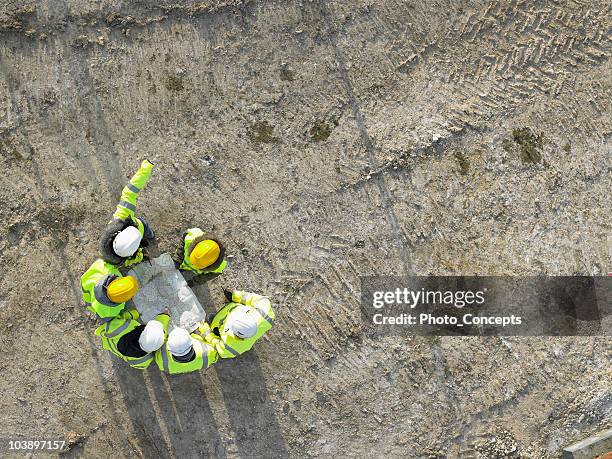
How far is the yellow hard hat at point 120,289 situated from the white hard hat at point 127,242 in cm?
24

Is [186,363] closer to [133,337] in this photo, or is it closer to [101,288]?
[133,337]

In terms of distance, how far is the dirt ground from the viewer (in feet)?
18.3

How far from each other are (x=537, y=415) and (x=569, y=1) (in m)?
4.46

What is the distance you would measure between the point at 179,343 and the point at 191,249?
832 mm

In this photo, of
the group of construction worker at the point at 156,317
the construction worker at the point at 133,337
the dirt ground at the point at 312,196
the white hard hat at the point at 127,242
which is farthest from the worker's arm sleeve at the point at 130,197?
the construction worker at the point at 133,337

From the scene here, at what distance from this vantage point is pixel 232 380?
18.8 ft

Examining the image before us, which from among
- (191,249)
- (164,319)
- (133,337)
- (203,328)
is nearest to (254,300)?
(203,328)

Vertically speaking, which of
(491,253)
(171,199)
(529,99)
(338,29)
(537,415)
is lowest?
(537,415)

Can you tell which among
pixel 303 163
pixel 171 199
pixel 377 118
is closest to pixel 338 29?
pixel 377 118

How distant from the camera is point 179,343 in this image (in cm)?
469

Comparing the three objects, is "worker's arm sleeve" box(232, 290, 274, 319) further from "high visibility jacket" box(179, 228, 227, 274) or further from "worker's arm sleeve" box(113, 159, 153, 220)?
"worker's arm sleeve" box(113, 159, 153, 220)

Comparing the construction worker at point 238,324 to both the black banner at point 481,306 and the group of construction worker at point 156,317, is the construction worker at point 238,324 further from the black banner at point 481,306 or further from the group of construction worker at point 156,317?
the black banner at point 481,306

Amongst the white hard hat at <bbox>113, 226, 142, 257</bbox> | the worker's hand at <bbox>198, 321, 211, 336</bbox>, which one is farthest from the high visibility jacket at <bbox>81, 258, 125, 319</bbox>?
the worker's hand at <bbox>198, 321, 211, 336</bbox>

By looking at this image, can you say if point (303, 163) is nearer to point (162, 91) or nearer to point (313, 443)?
point (162, 91)
